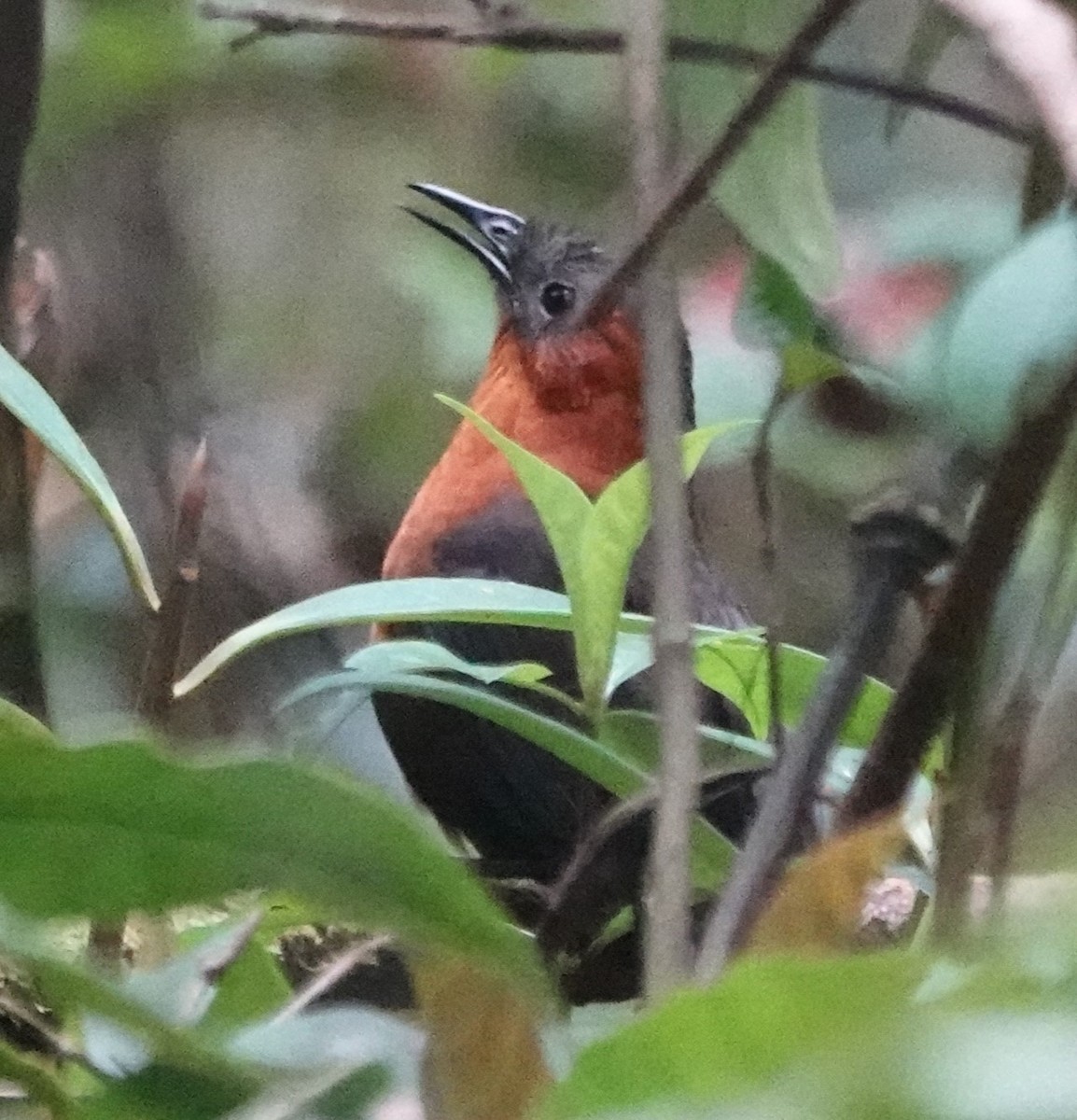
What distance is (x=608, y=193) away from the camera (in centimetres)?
195

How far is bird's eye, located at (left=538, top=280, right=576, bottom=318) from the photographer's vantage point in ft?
5.33

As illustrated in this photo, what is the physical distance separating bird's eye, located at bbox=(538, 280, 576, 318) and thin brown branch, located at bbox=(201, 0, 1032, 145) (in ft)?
3.47

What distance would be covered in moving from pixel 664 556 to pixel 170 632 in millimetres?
248

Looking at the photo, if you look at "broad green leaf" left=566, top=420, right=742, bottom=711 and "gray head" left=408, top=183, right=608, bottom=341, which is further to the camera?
"gray head" left=408, top=183, right=608, bottom=341

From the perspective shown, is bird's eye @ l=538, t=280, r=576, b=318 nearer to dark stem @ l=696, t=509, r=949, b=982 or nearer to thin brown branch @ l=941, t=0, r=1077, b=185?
dark stem @ l=696, t=509, r=949, b=982

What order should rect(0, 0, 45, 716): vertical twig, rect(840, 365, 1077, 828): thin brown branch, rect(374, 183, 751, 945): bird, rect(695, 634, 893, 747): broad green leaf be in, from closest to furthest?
rect(840, 365, 1077, 828): thin brown branch → rect(695, 634, 893, 747): broad green leaf → rect(0, 0, 45, 716): vertical twig → rect(374, 183, 751, 945): bird

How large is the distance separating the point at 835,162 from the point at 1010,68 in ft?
1.07

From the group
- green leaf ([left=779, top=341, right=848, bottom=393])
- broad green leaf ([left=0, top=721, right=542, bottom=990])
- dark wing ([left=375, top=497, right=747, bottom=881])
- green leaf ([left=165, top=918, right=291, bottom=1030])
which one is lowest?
dark wing ([left=375, top=497, right=747, bottom=881])

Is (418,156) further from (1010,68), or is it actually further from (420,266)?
(1010,68)

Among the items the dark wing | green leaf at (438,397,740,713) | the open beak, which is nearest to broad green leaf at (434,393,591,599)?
green leaf at (438,397,740,713)

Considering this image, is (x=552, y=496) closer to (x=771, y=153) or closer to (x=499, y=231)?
(x=771, y=153)

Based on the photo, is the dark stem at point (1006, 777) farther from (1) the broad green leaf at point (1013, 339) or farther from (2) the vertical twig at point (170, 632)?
(2) the vertical twig at point (170, 632)

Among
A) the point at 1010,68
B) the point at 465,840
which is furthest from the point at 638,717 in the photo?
the point at 465,840

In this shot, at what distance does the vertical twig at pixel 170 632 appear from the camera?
56 cm
